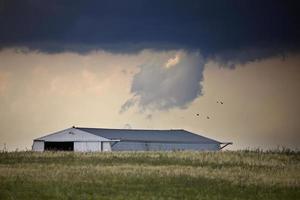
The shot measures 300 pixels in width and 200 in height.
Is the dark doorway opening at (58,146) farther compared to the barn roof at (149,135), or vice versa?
the dark doorway opening at (58,146)

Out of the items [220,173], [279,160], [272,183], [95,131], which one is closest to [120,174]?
[220,173]

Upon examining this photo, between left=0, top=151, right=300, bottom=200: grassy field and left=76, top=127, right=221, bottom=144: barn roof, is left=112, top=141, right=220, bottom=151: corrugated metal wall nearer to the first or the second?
left=76, top=127, right=221, bottom=144: barn roof

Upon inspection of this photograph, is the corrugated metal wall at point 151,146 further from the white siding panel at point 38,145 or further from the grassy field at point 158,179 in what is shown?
the grassy field at point 158,179

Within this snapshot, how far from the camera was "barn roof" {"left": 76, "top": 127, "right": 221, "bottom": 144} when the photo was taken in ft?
264

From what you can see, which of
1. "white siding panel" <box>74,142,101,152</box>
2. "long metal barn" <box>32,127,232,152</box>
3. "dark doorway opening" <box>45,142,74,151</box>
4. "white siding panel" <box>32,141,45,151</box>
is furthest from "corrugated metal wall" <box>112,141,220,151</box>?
"white siding panel" <box>32,141,45,151</box>

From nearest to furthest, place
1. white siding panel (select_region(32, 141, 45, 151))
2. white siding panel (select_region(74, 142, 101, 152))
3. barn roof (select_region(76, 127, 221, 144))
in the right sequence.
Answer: white siding panel (select_region(74, 142, 101, 152)) → barn roof (select_region(76, 127, 221, 144)) → white siding panel (select_region(32, 141, 45, 151))

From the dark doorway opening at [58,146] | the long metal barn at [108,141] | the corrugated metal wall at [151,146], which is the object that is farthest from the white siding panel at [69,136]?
the corrugated metal wall at [151,146]

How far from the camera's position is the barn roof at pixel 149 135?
80.4 metres

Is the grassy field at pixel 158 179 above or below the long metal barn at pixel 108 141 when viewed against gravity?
below

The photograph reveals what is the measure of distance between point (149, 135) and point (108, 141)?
1009 cm

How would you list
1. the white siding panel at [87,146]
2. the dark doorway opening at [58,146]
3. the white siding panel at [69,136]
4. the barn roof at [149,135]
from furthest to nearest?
the dark doorway opening at [58,146] < the barn roof at [149,135] < the white siding panel at [69,136] < the white siding panel at [87,146]

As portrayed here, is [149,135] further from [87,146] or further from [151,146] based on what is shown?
[87,146]

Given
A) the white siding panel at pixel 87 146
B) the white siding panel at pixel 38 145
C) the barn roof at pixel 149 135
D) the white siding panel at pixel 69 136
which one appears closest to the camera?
the white siding panel at pixel 87 146

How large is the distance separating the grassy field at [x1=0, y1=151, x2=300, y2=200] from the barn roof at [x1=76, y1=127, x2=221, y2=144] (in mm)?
29235
